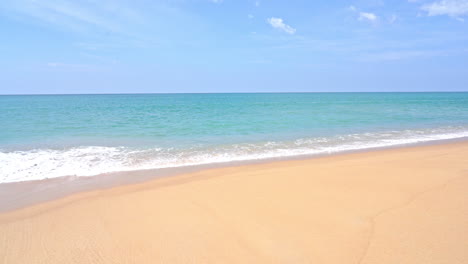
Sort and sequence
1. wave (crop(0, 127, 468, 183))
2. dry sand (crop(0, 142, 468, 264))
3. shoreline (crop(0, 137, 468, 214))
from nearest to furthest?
1. dry sand (crop(0, 142, 468, 264))
2. shoreline (crop(0, 137, 468, 214))
3. wave (crop(0, 127, 468, 183))

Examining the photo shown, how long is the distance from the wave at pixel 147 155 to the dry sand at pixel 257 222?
223 centimetres

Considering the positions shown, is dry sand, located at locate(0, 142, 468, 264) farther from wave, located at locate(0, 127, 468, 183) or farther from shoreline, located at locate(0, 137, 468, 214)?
wave, located at locate(0, 127, 468, 183)

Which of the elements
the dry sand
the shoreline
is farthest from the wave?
the dry sand

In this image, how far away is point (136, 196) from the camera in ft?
18.3

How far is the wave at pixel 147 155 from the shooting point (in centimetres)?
765

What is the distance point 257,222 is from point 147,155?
21.5 ft

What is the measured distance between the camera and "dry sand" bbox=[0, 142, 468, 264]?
11.4 feet

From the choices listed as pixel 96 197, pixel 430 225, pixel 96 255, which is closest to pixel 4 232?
pixel 96 197

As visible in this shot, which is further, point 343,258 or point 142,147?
point 142,147

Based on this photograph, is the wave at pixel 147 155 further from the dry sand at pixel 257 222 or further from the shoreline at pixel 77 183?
the dry sand at pixel 257 222

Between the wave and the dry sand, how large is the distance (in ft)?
7.31

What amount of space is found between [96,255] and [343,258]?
344 centimetres

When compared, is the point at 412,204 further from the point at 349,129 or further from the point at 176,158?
the point at 349,129

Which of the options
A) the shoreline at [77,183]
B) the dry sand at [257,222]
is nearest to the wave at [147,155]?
the shoreline at [77,183]
